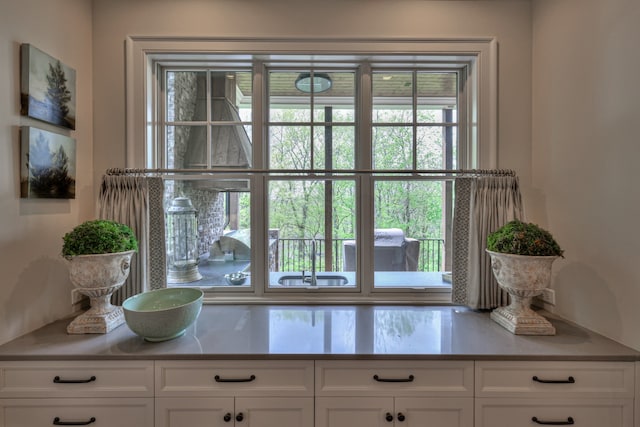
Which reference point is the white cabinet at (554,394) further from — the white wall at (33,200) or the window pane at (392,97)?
the white wall at (33,200)

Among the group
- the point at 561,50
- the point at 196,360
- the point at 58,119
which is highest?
the point at 561,50

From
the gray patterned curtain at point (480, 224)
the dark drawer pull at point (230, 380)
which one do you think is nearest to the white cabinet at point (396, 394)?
the dark drawer pull at point (230, 380)

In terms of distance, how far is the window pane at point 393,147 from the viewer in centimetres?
198

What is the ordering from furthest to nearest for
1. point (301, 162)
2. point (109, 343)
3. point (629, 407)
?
1. point (301, 162)
2. point (109, 343)
3. point (629, 407)

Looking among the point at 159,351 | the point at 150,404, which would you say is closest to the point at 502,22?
the point at 159,351

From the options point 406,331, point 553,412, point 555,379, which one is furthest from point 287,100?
point 553,412

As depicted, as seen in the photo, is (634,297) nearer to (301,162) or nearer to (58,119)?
(301,162)

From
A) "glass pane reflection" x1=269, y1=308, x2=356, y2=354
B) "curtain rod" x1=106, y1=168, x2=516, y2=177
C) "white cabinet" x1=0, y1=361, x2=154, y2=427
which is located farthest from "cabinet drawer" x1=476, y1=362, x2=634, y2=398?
"white cabinet" x1=0, y1=361, x2=154, y2=427

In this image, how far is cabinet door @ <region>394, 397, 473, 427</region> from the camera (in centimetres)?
124

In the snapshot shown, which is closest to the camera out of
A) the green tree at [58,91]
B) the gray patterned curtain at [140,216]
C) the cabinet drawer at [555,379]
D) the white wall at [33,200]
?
the cabinet drawer at [555,379]

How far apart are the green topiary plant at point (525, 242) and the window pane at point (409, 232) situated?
0.49 metres

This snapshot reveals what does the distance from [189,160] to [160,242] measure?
604 mm

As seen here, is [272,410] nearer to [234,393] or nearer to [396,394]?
[234,393]

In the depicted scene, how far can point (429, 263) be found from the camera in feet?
6.58
